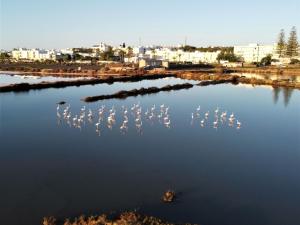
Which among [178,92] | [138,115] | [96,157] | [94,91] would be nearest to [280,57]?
[178,92]

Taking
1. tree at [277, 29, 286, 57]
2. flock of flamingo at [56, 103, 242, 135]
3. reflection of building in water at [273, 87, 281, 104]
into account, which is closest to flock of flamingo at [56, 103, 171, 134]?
flock of flamingo at [56, 103, 242, 135]

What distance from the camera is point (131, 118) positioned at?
94.7 ft

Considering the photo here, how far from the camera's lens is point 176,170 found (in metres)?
16.9

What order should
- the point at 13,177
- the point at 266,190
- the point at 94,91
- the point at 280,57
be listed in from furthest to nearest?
the point at 280,57
the point at 94,91
the point at 13,177
the point at 266,190

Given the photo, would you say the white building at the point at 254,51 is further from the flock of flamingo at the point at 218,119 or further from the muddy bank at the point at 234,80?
the flock of flamingo at the point at 218,119

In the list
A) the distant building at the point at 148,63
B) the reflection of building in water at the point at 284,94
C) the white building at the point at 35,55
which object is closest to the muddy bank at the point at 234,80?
the reflection of building in water at the point at 284,94

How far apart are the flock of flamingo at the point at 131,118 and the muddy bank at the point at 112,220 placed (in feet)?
41.4

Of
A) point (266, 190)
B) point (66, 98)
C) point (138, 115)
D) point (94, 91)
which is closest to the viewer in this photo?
point (266, 190)

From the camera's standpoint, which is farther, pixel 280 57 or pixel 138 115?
pixel 280 57

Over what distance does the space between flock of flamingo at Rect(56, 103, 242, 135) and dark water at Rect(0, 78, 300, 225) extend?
0.50 meters

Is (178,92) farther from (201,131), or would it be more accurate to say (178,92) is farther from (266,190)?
(266,190)

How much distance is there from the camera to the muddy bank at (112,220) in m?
11.5

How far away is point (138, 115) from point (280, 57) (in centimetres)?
8846

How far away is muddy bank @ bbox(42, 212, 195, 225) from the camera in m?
11.5
